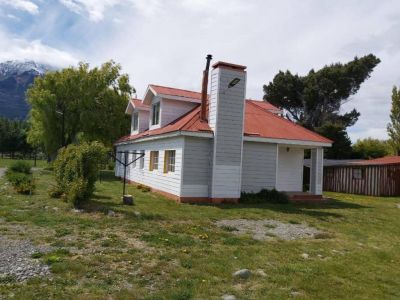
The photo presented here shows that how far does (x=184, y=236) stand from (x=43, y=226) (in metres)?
3.22

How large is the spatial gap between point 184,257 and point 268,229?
3.99 metres

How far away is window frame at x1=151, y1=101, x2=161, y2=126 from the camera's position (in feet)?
66.7

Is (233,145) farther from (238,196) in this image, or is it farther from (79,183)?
(79,183)

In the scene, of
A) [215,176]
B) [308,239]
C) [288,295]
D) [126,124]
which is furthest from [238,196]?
[126,124]

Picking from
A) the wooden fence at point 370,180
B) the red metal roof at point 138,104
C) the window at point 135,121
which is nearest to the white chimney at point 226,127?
the red metal roof at point 138,104

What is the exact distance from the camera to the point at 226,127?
15.2 m

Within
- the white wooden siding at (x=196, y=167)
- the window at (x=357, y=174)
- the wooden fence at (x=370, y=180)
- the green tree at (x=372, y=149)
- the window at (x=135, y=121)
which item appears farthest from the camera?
the green tree at (x=372, y=149)

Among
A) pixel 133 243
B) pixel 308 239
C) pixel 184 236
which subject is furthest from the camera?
pixel 308 239

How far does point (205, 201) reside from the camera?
49.9 feet

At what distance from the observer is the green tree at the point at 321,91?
141 feet

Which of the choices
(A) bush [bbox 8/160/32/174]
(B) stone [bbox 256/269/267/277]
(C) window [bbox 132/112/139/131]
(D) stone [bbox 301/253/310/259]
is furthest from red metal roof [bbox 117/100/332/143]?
(B) stone [bbox 256/269/267/277]

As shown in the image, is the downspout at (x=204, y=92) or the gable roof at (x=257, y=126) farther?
the downspout at (x=204, y=92)

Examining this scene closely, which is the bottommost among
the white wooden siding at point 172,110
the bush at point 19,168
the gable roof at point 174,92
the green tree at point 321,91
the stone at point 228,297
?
the stone at point 228,297

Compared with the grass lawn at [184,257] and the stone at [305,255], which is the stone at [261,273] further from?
the stone at [305,255]
